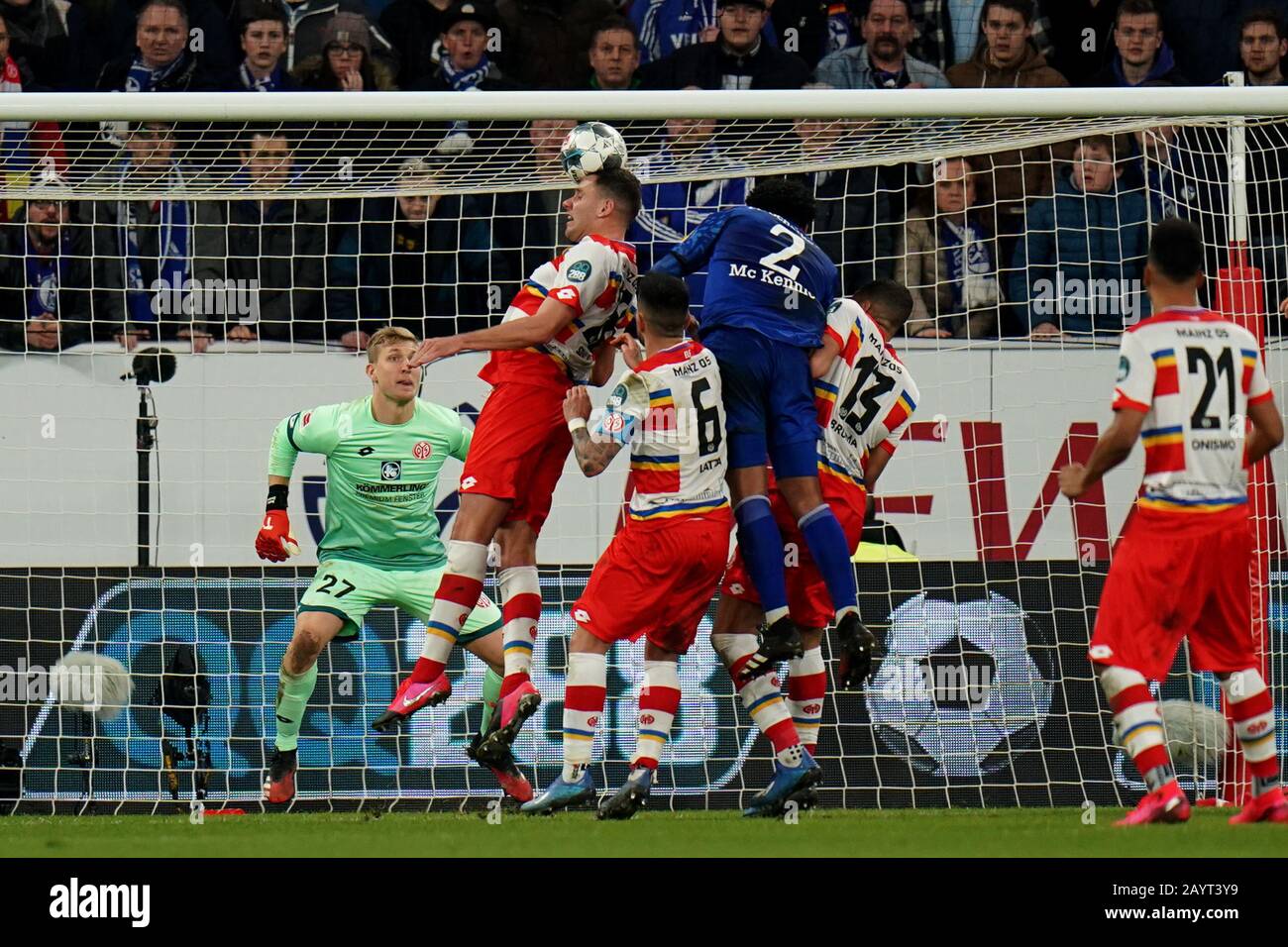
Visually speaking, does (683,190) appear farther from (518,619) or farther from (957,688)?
(518,619)

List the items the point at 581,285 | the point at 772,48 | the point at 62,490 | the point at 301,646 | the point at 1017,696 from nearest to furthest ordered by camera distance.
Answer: the point at 581,285
the point at 301,646
the point at 1017,696
the point at 62,490
the point at 772,48

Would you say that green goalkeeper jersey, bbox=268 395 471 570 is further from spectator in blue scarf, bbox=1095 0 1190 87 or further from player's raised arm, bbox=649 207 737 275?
spectator in blue scarf, bbox=1095 0 1190 87

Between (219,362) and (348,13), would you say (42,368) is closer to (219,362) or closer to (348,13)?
(219,362)

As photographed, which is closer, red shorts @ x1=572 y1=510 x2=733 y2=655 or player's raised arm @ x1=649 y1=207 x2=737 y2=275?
red shorts @ x1=572 y1=510 x2=733 y2=655

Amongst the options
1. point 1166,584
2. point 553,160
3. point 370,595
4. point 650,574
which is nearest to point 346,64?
point 553,160

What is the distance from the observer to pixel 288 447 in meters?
8.96

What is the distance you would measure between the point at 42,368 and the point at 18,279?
85cm

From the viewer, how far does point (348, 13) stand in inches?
544

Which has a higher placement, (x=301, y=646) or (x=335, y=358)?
(x=335, y=358)

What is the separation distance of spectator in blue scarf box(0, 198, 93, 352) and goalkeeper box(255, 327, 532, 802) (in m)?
2.39

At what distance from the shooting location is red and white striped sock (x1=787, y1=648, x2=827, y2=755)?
776cm

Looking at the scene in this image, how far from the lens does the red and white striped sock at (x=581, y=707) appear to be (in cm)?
700

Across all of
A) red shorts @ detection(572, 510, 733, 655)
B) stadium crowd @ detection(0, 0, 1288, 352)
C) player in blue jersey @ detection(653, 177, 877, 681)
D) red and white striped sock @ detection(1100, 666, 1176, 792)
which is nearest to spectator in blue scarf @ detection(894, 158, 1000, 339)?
stadium crowd @ detection(0, 0, 1288, 352)

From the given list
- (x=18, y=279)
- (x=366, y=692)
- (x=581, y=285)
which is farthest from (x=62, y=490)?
→ (x=581, y=285)
